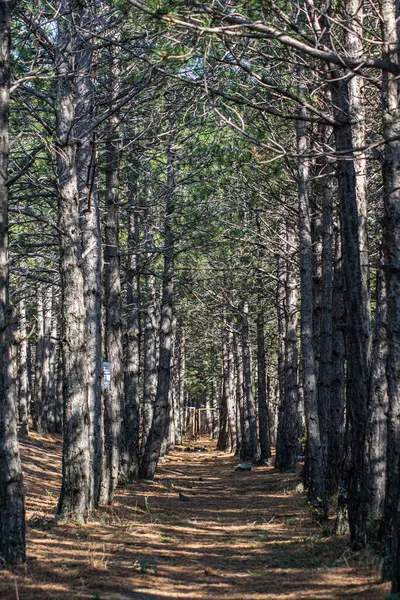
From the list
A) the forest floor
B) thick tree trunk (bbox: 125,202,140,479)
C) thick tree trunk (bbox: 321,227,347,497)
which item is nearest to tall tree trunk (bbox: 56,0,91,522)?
the forest floor

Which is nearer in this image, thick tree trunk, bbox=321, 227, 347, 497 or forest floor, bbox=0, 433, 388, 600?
forest floor, bbox=0, 433, 388, 600

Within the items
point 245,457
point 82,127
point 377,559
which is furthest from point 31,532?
point 245,457

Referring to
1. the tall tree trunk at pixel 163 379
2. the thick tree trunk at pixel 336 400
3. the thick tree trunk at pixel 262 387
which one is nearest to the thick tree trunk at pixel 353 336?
the thick tree trunk at pixel 336 400

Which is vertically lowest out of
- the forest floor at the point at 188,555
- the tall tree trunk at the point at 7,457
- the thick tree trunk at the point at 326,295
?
the forest floor at the point at 188,555

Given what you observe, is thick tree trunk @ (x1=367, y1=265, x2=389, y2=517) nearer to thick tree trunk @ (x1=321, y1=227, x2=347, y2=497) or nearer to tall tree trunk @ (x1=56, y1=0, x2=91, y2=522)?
thick tree trunk @ (x1=321, y1=227, x2=347, y2=497)

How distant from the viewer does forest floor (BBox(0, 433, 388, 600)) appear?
648 centimetres

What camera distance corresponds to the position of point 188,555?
888 centimetres

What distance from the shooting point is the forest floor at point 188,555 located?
6.48m

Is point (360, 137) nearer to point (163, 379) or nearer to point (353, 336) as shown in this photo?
point (353, 336)

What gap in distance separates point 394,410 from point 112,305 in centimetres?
898

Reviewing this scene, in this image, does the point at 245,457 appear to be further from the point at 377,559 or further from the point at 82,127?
the point at 377,559

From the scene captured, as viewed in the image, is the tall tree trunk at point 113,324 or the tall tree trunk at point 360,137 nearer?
the tall tree trunk at point 360,137

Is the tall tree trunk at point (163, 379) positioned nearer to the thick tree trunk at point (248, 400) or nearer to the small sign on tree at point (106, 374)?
the thick tree trunk at point (248, 400)

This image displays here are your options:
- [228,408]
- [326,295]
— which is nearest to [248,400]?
[228,408]
